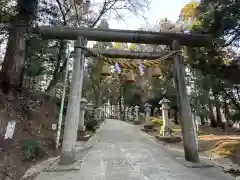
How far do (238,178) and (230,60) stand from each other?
411cm

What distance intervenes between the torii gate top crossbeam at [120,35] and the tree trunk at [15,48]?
92 centimetres

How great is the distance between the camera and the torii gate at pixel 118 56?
5.41 m

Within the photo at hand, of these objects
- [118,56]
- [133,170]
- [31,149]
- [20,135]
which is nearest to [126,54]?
[118,56]

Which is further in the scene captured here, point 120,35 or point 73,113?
point 120,35

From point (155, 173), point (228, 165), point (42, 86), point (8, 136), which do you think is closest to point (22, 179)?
point (8, 136)

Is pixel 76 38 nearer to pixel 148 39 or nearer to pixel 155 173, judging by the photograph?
pixel 148 39

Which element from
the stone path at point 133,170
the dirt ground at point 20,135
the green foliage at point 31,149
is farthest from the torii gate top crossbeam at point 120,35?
the stone path at point 133,170

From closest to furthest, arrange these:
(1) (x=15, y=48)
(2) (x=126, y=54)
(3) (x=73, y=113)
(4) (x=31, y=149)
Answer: (3) (x=73, y=113) → (4) (x=31, y=149) → (2) (x=126, y=54) → (1) (x=15, y=48)

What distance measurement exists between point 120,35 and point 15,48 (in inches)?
140

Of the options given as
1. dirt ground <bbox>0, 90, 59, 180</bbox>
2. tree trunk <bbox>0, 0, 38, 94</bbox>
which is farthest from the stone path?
tree trunk <bbox>0, 0, 38, 94</bbox>

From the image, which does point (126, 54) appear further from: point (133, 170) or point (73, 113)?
point (133, 170)

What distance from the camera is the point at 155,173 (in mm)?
4652

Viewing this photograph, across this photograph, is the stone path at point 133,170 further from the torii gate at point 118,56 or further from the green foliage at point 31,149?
the green foliage at point 31,149

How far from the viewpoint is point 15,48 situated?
6.54m
